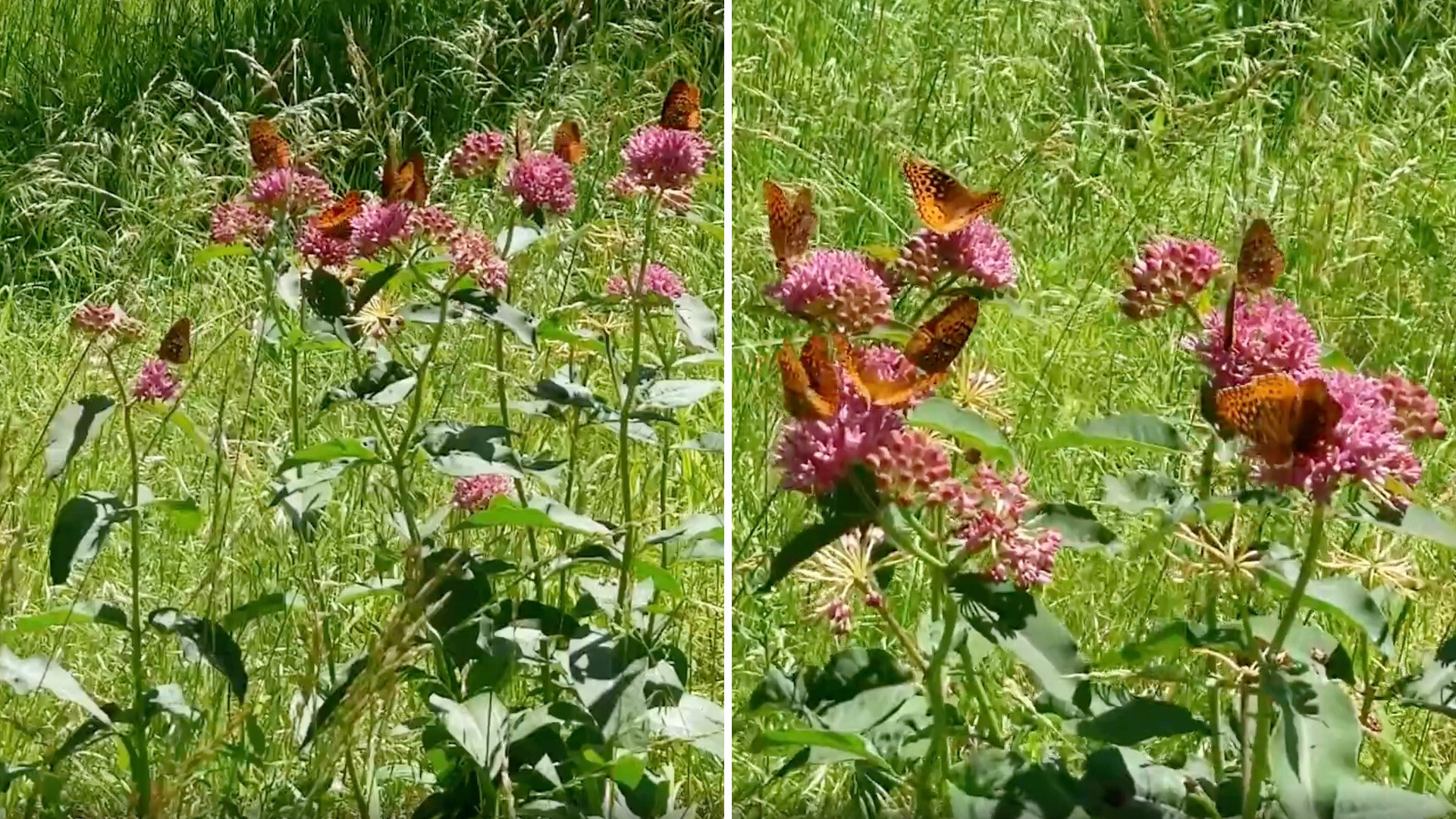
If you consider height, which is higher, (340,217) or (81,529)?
(340,217)

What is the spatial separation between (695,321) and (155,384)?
0.38m

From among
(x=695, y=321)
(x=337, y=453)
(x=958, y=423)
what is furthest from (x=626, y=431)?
(x=958, y=423)

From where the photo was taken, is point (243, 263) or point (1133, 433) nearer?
point (1133, 433)

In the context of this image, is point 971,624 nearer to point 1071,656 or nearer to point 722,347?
point 1071,656

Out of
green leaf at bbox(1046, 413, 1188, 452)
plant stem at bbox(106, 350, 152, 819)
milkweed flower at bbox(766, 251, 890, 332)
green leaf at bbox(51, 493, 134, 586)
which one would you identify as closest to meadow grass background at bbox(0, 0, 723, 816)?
plant stem at bbox(106, 350, 152, 819)

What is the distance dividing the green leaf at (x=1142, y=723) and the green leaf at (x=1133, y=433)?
0.49ft

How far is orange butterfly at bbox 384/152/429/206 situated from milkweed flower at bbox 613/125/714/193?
15cm

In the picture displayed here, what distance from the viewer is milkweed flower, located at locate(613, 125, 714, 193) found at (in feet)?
3.79

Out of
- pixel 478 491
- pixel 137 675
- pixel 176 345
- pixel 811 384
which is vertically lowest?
pixel 137 675

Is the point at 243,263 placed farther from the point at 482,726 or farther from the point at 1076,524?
the point at 1076,524

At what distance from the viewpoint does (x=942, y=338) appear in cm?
95

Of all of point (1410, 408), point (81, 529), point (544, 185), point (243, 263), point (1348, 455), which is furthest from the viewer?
point (243, 263)

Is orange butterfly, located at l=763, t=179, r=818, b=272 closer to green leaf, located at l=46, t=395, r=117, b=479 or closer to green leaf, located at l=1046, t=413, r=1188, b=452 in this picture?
green leaf, located at l=1046, t=413, r=1188, b=452

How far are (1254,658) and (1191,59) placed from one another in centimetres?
49
